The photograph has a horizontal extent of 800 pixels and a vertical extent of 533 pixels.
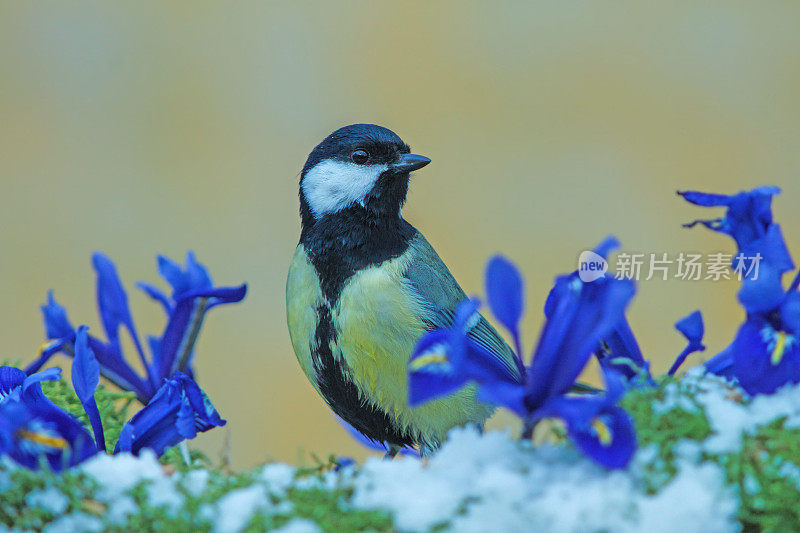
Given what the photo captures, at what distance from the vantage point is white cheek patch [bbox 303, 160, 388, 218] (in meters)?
1.25

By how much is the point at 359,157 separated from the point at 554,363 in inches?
28.0

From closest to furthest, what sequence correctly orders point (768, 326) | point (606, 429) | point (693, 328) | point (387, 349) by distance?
point (606, 429), point (768, 326), point (693, 328), point (387, 349)

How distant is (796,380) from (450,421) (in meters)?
0.50

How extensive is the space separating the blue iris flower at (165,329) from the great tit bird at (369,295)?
0.20 m

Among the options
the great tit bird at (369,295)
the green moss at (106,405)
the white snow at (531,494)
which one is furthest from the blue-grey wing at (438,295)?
the white snow at (531,494)

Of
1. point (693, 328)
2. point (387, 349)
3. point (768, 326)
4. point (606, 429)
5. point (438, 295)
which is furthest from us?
point (438, 295)

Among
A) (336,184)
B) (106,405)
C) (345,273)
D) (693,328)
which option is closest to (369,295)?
(345,273)

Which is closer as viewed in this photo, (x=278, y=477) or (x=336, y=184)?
(x=278, y=477)

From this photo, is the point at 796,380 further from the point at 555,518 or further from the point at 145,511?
the point at 145,511

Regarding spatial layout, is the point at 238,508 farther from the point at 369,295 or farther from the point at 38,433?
the point at 369,295

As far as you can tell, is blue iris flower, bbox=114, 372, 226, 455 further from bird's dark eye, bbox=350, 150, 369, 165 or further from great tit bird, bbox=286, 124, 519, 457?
bird's dark eye, bbox=350, 150, 369, 165

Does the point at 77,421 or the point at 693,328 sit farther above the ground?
the point at 693,328

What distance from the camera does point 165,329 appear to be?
3.23 feet

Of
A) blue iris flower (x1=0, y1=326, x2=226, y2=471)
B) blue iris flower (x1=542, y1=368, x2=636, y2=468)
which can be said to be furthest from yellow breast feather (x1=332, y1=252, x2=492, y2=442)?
blue iris flower (x1=542, y1=368, x2=636, y2=468)
